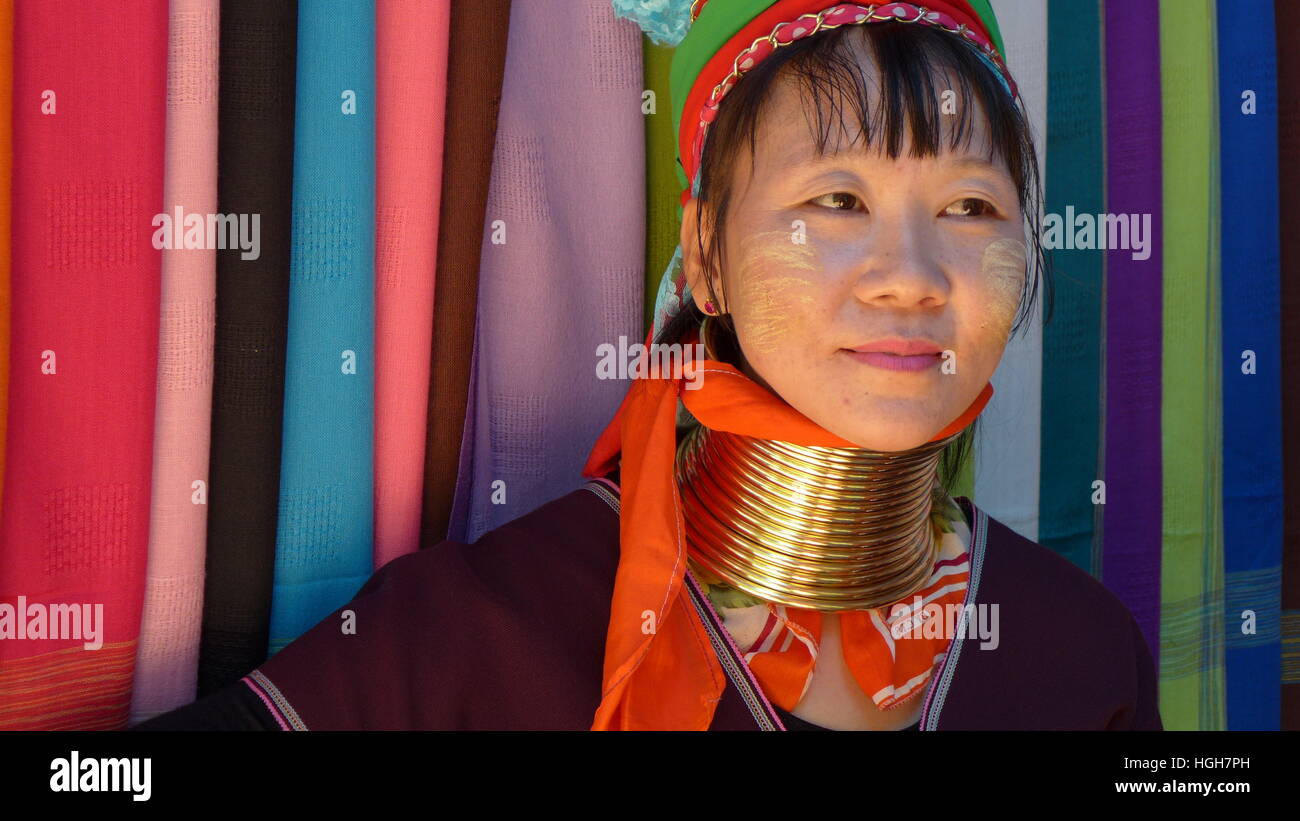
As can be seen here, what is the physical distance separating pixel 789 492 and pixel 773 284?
0.28 m

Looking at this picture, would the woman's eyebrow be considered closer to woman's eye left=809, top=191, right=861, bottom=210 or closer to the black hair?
the black hair

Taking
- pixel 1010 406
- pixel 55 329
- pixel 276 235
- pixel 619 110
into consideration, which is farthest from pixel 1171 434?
pixel 55 329

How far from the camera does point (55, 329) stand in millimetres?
1477

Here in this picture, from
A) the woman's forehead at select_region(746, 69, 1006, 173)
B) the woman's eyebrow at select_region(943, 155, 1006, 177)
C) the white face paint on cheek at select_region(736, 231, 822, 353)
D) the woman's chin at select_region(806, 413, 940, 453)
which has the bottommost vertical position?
the woman's chin at select_region(806, 413, 940, 453)

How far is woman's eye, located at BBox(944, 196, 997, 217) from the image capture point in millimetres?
1508

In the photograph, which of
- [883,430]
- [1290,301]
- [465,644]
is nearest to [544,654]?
[465,644]

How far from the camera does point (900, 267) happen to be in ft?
4.66

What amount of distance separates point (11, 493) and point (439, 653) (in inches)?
22.6

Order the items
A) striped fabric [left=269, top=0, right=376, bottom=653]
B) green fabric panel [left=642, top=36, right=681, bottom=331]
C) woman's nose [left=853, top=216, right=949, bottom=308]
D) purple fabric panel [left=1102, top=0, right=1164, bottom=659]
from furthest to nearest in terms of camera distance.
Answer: purple fabric panel [left=1102, top=0, right=1164, bottom=659] → green fabric panel [left=642, top=36, right=681, bottom=331] → striped fabric [left=269, top=0, right=376, bottom=653] → woman's nose [left=853, top=216, right=949, bottom=308]

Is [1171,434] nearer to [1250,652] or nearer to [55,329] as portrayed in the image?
[1250,652]

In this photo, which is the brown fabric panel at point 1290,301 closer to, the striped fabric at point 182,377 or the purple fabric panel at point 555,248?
the purple fabric panel at point 555,248

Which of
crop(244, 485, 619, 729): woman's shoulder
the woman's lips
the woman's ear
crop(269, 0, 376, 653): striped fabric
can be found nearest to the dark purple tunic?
crop(244, 485, 619, 729): woman's shoulder

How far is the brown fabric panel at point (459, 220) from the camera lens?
70.1 inches

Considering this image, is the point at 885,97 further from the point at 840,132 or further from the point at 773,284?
the point at 773,284
